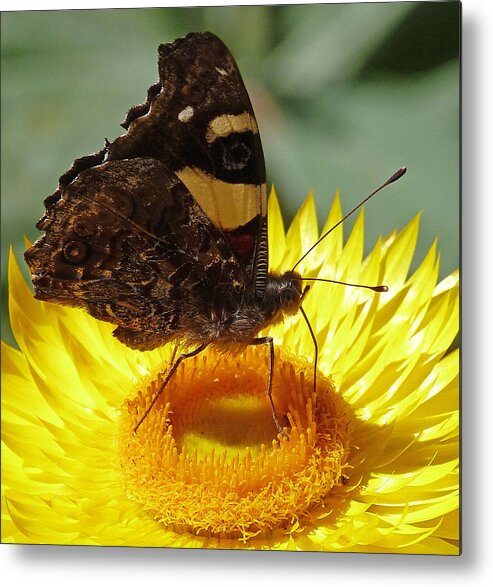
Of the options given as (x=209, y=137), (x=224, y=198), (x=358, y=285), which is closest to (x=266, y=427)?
(x=358, y=285)

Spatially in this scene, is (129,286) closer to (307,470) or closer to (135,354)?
(135,354)

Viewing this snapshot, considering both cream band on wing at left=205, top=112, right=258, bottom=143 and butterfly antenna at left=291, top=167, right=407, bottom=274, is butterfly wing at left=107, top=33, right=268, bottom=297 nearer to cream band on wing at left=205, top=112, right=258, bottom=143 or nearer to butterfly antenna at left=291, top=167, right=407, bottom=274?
cream band on wing at left=205, top=112, right=258, bottom=143

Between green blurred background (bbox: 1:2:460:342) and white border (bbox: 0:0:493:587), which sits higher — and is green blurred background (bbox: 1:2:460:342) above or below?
above

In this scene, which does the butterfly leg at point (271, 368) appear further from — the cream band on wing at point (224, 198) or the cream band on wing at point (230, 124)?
the cream band on wing at point (230, 124)

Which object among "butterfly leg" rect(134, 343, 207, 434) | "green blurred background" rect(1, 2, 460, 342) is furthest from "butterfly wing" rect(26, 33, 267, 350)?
"green blurred background" rect(1, 2, 460, 342)

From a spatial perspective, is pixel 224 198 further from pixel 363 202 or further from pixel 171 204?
pixel 363 202

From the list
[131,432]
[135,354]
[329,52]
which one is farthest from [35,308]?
[329,52]

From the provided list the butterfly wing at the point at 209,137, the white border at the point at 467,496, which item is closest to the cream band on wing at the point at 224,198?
the butterfly wing at the point at 209,137

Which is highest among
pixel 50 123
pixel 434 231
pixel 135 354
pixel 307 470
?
pixel 50 123
